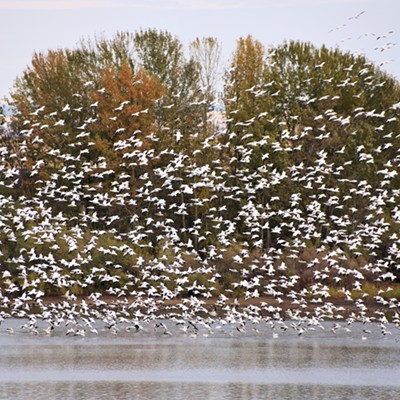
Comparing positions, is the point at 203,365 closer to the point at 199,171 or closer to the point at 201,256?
the point at 199,171

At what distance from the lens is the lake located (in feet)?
118

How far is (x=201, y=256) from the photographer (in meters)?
67.4

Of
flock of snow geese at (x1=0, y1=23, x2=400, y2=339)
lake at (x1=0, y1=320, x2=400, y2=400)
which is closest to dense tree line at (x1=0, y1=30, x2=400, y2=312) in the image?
flock of snow geese at (x1=0, y1=23, x2=400, y2=339)

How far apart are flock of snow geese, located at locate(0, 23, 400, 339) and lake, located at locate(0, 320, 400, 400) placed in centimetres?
148

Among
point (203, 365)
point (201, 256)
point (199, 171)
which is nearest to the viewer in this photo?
point (203, 365)

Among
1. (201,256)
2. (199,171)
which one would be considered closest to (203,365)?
(199,171)

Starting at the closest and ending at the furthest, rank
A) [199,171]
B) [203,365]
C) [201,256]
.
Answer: [203,365], [199,171], [201,256]

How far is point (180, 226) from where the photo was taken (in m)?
70.8

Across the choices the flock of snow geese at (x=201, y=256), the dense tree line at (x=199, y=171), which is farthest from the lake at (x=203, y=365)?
the dense tree line at (x=199, y=171)

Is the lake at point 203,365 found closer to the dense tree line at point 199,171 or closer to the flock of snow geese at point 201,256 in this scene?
the flock of snow geese at point 201,256

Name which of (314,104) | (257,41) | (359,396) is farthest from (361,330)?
(257,41)

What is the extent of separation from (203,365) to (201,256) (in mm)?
26257

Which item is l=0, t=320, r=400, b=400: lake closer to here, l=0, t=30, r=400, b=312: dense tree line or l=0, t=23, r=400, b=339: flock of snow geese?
l=0, t=23, r=400, b=339: flock of snow geese

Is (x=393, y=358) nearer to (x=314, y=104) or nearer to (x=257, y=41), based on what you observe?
(x=314, y=104)
